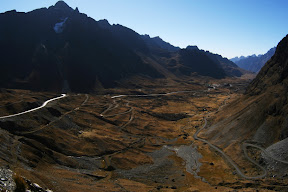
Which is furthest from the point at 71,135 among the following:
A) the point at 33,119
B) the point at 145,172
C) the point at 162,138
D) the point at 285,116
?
the point at 285,116

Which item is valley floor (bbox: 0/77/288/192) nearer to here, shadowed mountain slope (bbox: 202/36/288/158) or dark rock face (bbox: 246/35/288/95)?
shadowed mountain slope (bbox: 202/36/288/158)

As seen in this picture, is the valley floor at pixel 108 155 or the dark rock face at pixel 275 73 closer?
the valley floor at pixel 108 155

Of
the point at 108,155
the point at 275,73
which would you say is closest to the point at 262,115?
the point at 275,73

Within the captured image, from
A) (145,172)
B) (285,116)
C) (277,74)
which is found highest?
(277,74)

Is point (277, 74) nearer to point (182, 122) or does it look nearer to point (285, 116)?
point (285, 116)

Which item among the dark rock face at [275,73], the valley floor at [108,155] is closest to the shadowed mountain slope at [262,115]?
the dark rock face at [275,73]

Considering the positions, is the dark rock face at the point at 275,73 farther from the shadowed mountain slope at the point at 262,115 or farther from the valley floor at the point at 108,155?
the valley floor at the point at 108,155

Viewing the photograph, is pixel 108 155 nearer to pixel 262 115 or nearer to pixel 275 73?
pixel 262 115

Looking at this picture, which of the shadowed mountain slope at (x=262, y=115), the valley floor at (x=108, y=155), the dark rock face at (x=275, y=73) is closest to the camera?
the valley floor at (x=108, y=155)

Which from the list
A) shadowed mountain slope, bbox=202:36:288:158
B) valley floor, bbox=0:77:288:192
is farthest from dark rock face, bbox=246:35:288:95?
valley floor, bbox=0:77:288:192
